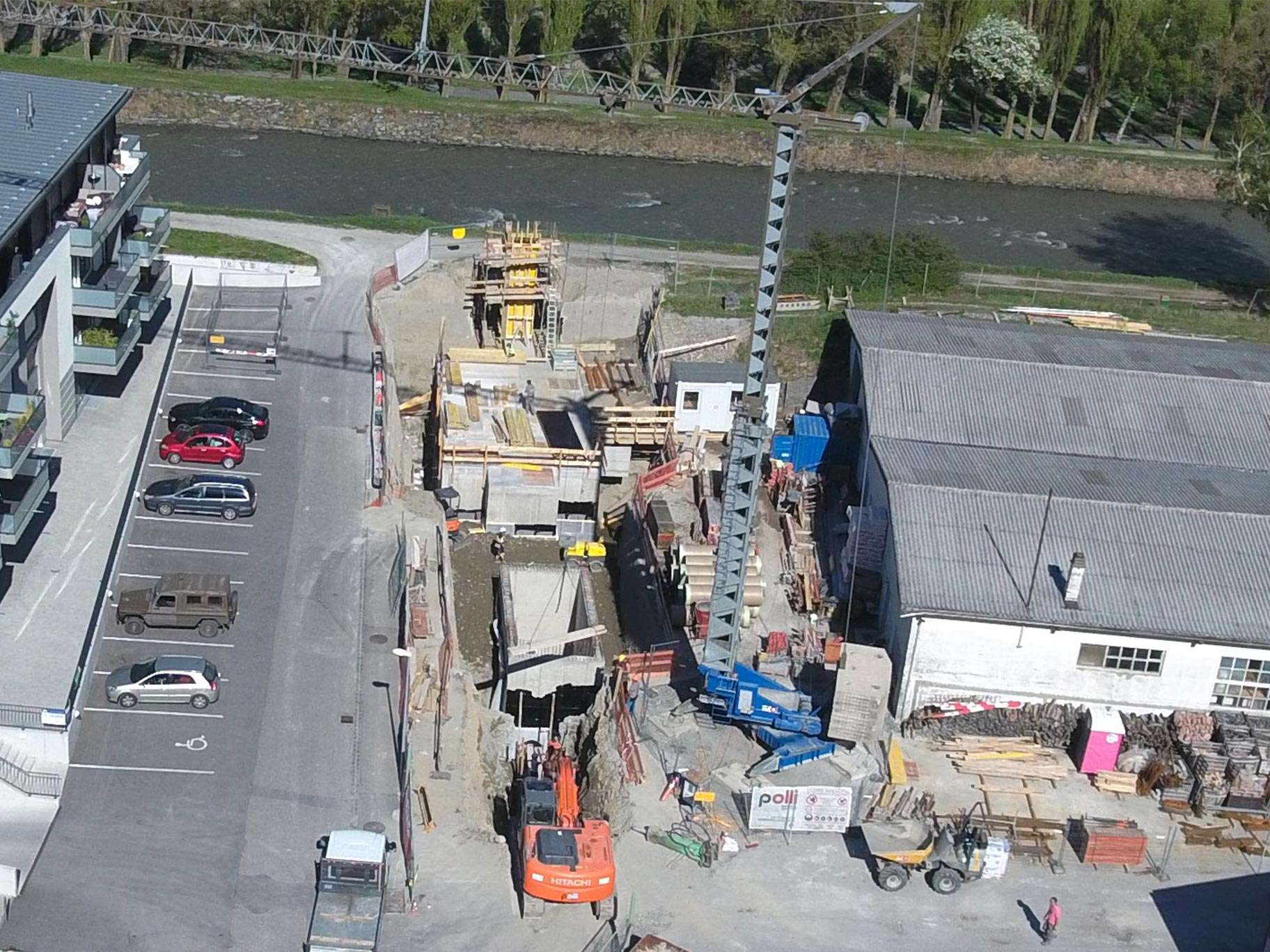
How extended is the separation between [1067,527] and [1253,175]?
33.1 metres

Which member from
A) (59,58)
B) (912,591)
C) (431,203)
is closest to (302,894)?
(912,591)

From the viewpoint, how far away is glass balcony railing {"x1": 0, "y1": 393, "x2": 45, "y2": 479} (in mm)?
38156

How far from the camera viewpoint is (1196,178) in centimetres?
A: 9962

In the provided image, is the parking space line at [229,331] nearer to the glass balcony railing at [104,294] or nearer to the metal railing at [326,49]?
the glass balcony railing at [104,294]

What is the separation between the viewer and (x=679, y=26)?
321 ft

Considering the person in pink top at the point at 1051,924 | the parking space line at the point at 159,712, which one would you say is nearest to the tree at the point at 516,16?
the parking space line at the point at 159,712

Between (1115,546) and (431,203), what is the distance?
46.5 m

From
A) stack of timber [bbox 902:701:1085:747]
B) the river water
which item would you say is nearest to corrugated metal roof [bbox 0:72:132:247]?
stack of timber [bbox 902:701:1085:747]

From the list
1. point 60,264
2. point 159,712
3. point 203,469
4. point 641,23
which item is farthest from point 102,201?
point 641,23

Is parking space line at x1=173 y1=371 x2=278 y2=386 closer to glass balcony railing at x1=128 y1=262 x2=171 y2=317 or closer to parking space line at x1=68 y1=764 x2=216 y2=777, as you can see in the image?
glass balcony railing at x1=128 y1=262 x2=171 y2=317

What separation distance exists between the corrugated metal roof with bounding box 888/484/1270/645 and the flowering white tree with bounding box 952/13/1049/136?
59.7 meters

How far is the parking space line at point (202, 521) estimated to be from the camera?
1753 inches

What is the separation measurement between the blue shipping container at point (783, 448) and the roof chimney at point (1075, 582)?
14.0 meters

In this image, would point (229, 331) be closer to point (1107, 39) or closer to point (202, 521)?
point (202, 521)
